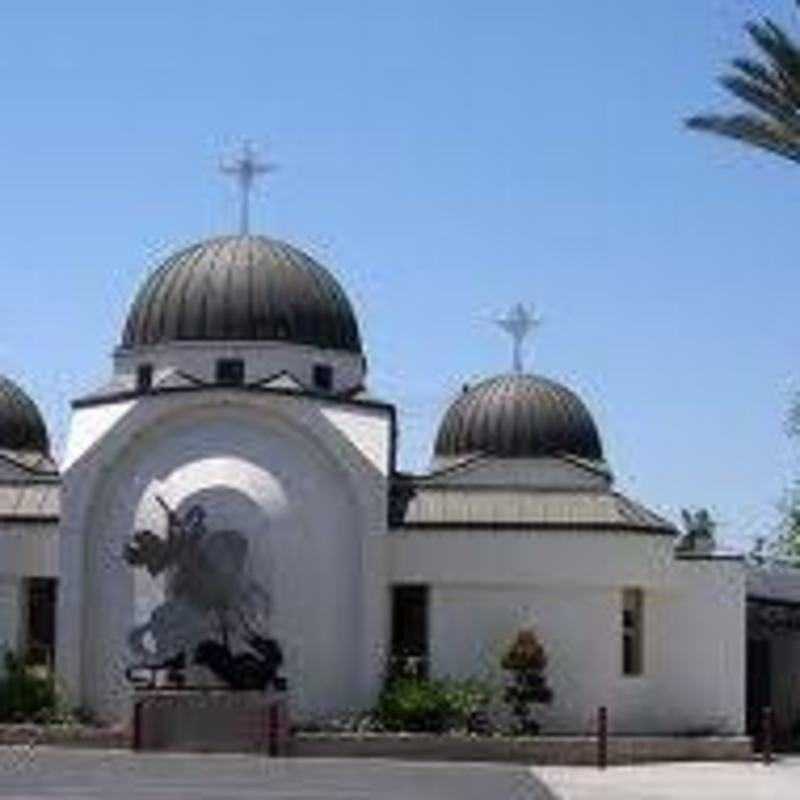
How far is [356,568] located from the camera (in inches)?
1857

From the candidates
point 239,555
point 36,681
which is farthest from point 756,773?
point 36,681

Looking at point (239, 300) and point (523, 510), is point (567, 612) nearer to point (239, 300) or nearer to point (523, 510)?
point (523, 510)

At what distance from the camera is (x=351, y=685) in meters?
46.8

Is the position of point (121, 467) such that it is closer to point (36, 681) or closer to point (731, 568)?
point (36, 681)

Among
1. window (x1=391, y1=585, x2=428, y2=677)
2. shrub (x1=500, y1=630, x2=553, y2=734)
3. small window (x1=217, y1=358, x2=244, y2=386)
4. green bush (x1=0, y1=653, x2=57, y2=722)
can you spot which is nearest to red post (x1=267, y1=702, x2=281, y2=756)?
window (x1=391, y1=585, x2=428, y2=677)

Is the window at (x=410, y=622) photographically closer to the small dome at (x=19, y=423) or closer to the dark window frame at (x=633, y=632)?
the dark window frame at (x=633, y=632)

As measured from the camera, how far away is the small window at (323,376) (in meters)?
52.5

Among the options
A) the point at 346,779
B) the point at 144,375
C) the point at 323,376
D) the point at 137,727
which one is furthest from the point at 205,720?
the point at 323,376

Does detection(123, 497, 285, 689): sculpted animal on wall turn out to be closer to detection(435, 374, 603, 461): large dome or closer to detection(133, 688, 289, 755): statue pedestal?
detection(133, 688, 289, 755): statue pedestal

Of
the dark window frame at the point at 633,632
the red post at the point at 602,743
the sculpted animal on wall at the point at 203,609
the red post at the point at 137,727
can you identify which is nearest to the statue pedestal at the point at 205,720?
the red post at the point at 137,727

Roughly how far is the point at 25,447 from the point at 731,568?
20.6 m

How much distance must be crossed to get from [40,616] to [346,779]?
14.6 m

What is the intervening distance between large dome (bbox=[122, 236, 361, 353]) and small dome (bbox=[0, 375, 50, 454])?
7.45 m

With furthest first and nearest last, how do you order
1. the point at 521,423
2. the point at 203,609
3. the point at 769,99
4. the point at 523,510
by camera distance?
the point at 521,423 < the point at 523,510 < the point at 203,609 < the point at 769,99
